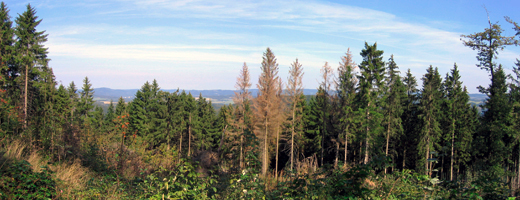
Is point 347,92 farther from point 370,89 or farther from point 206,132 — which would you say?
point 206,132

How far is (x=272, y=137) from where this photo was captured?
861 inches

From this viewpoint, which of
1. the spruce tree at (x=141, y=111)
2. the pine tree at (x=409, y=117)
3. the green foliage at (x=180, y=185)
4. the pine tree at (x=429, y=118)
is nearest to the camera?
the green foliage at (x=180, y=185)

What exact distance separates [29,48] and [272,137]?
2312cm

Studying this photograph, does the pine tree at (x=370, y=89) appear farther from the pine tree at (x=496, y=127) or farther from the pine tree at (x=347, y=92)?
the pine tree at (x=496, y=127)

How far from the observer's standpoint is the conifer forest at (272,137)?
3.83 metres

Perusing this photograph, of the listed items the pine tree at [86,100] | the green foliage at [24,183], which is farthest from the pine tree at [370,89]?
the pine tree at [86,100]

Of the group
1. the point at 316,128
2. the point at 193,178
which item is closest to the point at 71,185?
the point at 193,178

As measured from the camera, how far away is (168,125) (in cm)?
3553

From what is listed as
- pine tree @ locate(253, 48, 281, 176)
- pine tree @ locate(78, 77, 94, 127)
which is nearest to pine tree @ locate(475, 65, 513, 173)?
pine tree @ locate(253, 48, 281, 176)

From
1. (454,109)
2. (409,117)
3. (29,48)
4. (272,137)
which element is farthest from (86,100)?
(454,109)

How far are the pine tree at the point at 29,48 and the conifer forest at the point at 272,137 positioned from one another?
115 mm

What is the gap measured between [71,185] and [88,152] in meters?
2.26

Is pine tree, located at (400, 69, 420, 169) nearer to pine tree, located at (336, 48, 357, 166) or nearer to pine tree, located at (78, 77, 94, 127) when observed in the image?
pine tree, located at (336, 48, 357, 166)

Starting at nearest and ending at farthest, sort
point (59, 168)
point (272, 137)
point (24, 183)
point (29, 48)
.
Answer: point (24, 183), point (59, 168), point (272, 137), point (29, 48)
